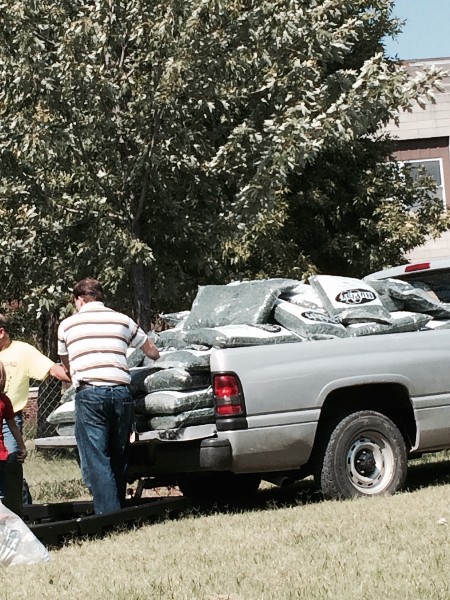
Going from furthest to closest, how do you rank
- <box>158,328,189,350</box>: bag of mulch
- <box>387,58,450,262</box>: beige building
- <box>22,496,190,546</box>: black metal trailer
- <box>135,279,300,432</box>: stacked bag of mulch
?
1. <box>387,58,450,262</box>: beige building
2. <box>158,328,189,350</box>: bag of mulch
3. <box>135,279,300,432</box>: stacked bag of mulch
4. <box>22,496,190,546</box>: black metal trailer

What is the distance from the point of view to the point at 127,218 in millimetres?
13344

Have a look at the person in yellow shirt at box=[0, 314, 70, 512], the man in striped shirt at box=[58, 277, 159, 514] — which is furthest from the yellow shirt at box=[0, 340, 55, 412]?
the man in striped shirt at box=[58, 277, 159, 514]

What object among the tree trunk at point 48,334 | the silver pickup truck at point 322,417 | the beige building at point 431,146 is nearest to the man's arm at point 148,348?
the silver pickup truck at point 322,417

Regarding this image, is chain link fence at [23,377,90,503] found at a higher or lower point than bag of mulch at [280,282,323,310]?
lower

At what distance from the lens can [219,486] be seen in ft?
33.1

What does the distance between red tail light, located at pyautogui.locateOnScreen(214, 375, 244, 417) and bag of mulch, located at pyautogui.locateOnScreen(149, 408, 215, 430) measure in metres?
0.17

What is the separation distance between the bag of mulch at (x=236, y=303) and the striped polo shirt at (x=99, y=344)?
916mm

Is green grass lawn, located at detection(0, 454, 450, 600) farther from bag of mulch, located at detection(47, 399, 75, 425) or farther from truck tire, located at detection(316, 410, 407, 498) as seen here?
bag of mulch, located at detection(47, 399, 75, 425)

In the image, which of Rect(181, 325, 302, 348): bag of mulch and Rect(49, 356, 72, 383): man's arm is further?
Rect(49, 356, 72, 383): man's arm

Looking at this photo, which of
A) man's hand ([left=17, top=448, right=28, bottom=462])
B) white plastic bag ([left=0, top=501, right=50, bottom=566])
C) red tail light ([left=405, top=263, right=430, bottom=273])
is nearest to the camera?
white plastic bag ([left=0, top=501, right=50, bottom=566])

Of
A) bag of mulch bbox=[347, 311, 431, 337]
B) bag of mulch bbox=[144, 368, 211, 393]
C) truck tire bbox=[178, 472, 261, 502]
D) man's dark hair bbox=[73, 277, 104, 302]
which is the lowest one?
truck tire bbox=[178, 472, 261, 502]

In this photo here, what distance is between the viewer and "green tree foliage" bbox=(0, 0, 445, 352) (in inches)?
489

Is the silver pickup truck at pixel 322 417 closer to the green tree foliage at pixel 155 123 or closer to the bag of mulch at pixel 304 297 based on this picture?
the bag of mulch at pixel 304 297

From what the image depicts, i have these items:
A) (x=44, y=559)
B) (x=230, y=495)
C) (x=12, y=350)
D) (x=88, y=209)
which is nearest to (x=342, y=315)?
(x=230, y=495)
